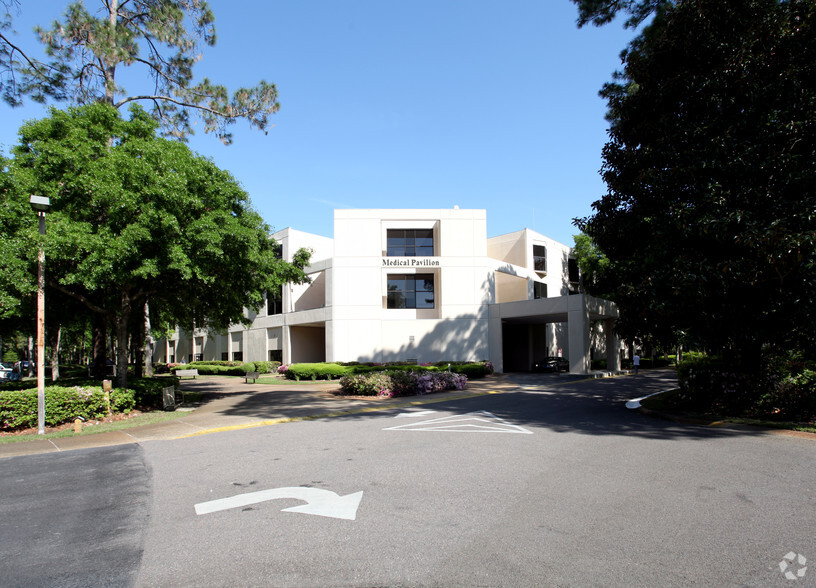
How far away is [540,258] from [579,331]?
42.4 ft

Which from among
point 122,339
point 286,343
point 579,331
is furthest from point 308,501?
point 286,343

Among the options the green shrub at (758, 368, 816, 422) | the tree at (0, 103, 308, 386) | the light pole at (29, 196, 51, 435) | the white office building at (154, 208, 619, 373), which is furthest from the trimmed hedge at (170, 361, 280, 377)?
the green shrub at (758, 368, 816, 422)

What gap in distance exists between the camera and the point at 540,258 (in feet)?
137

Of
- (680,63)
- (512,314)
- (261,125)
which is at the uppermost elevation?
(261,125)

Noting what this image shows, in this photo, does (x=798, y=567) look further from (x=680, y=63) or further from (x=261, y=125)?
(x=261, y=125)

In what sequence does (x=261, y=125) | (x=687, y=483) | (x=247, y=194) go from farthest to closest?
(x=261, y=125), (x=247, y=194), (x=687, y=483)

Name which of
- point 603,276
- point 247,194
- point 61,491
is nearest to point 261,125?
point 247,194

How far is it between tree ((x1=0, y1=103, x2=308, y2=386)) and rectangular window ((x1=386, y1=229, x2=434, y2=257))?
2017 centimetres

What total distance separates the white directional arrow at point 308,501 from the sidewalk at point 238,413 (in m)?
5.79

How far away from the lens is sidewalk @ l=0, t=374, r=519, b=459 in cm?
1005

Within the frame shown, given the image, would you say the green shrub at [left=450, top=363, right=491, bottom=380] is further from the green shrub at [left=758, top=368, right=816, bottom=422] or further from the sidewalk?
the green shrub at [left=758, top=368, right=816, bottom=422]

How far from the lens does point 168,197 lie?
12188mm

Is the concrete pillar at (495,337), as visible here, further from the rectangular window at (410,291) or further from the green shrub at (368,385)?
the green shrub at (368,385)

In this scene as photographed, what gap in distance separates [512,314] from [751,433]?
2319 cm
